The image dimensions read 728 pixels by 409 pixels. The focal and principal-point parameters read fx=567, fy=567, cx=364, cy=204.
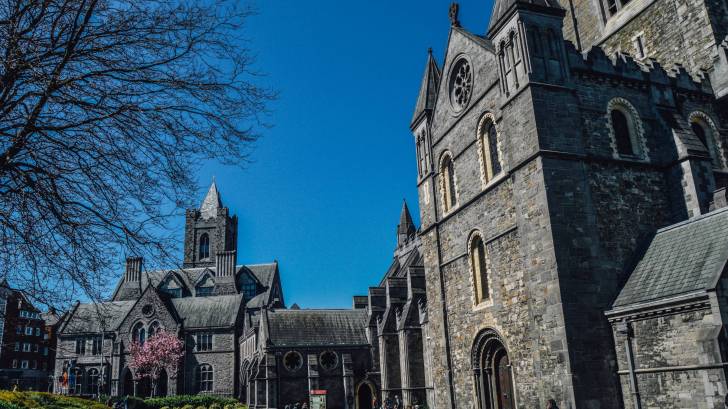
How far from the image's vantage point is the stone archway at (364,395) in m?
40.7

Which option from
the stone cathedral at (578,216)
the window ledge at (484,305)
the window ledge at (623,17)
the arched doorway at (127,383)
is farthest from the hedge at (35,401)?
the window ledge at (623,17)

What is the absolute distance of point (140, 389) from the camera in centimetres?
5553

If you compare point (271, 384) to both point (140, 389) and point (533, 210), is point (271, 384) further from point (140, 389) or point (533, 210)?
point (533, 210)

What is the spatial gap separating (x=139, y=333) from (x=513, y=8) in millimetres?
50424

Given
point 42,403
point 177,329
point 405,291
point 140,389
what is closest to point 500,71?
point 405,291

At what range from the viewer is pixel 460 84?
22.4 meters

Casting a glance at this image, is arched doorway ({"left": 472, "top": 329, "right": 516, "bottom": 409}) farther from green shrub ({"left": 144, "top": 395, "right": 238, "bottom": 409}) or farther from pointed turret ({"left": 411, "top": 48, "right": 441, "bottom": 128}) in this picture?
green shrub ({"left": 144, "top": 395, "right": 238, "bottom": 409})

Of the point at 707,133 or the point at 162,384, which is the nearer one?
the point at 707,133

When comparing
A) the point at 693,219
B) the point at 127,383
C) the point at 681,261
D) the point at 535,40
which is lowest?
the point at 127,383

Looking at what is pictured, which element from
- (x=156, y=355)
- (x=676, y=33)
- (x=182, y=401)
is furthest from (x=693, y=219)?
(x=156, y=355)

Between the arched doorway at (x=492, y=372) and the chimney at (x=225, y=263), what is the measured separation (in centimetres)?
5323

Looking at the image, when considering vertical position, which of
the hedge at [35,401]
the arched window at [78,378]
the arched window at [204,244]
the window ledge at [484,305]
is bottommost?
the hedge at [35,401]

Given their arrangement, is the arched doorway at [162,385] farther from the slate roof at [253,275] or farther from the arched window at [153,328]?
the slate roof at [253,275]

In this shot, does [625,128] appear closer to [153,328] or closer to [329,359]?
[329,359]
